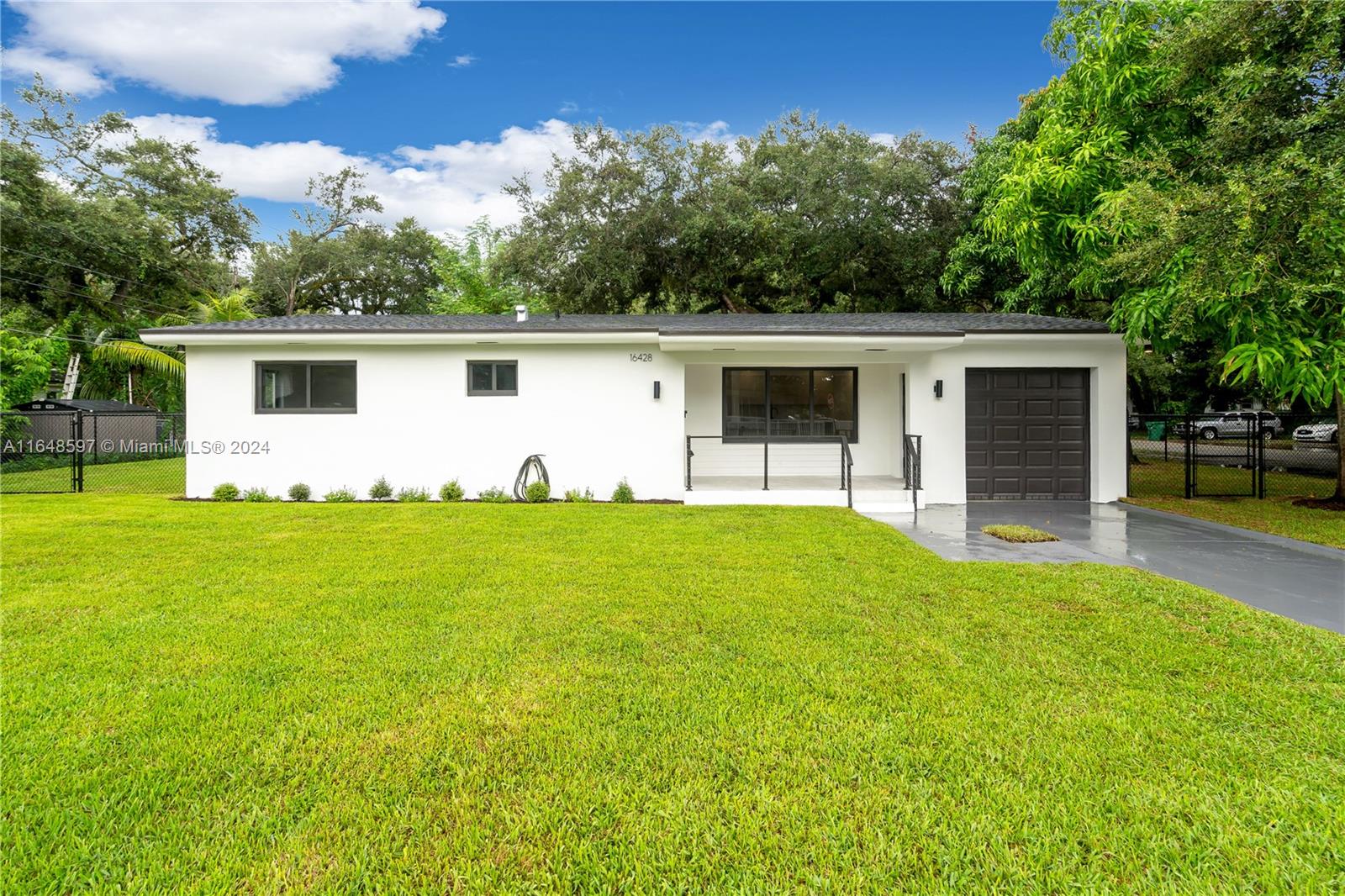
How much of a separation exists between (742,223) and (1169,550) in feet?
46.5

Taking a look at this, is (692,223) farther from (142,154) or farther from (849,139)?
(142,154)

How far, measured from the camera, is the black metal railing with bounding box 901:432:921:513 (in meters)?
8.95

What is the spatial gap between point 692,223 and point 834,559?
1448cm

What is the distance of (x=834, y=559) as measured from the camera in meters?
5.71

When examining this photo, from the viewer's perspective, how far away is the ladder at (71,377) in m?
21.3

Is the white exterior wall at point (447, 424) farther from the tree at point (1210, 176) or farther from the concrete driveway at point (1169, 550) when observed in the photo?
the tree at point (1210, 176)

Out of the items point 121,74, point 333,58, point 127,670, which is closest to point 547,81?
point 333,58

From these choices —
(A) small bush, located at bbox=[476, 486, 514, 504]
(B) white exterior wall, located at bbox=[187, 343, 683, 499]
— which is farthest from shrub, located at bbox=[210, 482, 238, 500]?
(A) small bush, located at bbox=[476, 486, 514, 504]

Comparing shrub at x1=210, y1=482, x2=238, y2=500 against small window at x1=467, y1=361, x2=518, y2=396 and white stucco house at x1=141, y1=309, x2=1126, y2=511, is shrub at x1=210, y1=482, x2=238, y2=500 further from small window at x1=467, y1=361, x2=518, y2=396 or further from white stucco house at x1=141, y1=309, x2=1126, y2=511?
small window at x1=467, y1=361, x2=518, y2=396

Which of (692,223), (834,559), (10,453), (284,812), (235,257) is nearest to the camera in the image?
(284,812)

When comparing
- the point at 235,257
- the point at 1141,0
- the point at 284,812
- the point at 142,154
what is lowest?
the point at 284,812

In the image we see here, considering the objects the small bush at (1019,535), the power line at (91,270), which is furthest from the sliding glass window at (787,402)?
the power line at (91,270)

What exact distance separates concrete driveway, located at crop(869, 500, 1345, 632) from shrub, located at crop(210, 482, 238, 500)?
9866 millimetres

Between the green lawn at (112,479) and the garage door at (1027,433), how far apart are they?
13.6 meters
